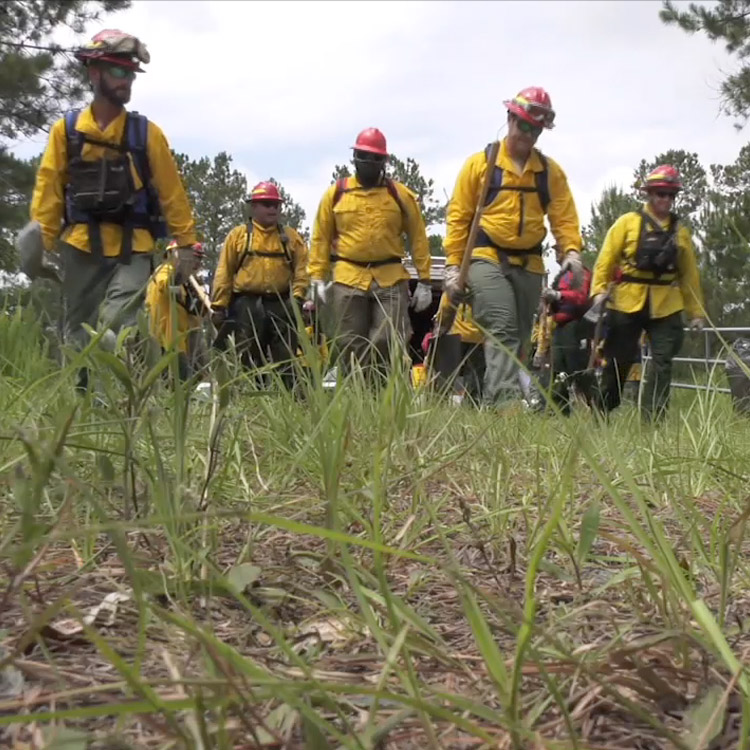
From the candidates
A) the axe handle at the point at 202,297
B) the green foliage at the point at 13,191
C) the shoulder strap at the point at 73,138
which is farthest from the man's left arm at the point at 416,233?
the green foliage at the point at 13,191

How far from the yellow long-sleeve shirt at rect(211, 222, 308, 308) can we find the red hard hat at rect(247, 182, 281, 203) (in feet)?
0.75

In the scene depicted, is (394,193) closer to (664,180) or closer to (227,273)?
(664,180)

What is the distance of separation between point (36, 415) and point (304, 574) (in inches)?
29.6

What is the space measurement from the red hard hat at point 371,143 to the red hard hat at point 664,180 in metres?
1.85

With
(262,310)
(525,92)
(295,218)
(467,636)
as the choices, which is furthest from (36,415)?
(295,218)

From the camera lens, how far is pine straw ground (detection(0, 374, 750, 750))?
819 millimetres

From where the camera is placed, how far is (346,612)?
1149 mm

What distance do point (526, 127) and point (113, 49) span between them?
234cm

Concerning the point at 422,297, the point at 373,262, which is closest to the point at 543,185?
the point at 373,262

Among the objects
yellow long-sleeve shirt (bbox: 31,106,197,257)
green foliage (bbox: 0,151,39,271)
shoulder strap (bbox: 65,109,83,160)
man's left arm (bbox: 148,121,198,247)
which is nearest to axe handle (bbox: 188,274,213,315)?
man's left arm (bbox: 148,121,198,247)

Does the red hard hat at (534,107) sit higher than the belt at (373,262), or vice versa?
the red hard hat at (534,107)

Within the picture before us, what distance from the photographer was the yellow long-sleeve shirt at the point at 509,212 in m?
5.62

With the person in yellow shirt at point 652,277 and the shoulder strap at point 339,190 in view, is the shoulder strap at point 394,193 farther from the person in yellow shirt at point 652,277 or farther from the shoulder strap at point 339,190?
the person in yellow shirt at point 652,277

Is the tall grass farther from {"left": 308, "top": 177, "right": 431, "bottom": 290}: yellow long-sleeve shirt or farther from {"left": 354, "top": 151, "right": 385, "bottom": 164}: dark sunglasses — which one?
{"left": 354, "top": 151, "right": 385, "bottom": 164}: dark sunglasses
